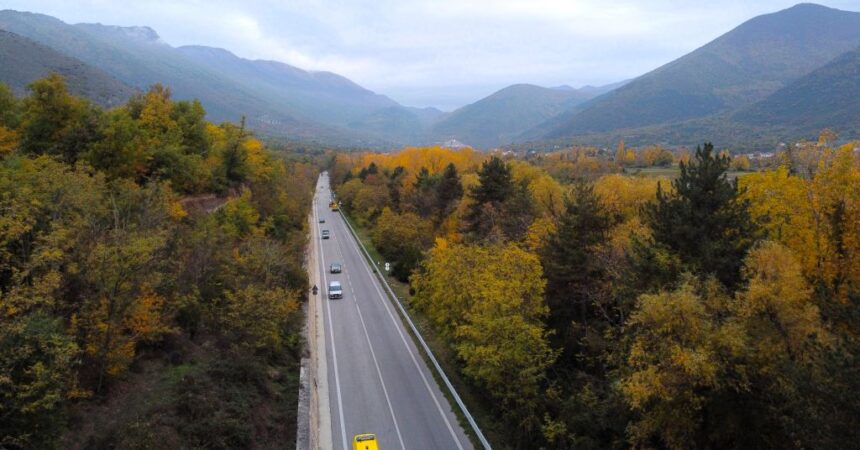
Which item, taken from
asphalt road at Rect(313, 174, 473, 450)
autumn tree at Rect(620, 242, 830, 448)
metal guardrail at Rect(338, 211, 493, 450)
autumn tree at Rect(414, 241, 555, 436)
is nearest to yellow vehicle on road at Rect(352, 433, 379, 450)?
asphalt road at Rect(313, 174, 473, 450)

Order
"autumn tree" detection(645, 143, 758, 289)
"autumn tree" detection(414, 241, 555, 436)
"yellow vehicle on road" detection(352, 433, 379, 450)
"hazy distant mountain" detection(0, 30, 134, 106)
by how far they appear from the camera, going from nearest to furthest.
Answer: "autumn tree" detection(645, 143, 758, 289), "yellow vehicle on road" detection(352, 433, 379, 450), "autumn tree" detection(414, 241, 555, 436), "hazy distant mountain" detection(0, 30, 134, 106)

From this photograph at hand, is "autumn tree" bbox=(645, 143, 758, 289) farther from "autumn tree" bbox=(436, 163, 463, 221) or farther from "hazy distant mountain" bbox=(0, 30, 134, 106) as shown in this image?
"hazy distant mountain" bbox=(0, 30, 134, 106)

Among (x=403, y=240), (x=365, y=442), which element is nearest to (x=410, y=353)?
(x=365, y=442)

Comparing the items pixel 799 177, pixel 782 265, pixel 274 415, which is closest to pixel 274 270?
pixel 274 415

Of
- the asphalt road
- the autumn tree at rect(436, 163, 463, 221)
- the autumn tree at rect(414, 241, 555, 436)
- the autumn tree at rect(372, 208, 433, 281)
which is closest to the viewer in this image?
the autumn tree at rect(414, 241, 555, 436)

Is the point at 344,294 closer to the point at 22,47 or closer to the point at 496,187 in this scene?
the point at 496,187

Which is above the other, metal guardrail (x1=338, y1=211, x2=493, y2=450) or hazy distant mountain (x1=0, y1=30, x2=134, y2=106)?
hazy distant mountain (x1=0, y1=30, x2=134, y2=106)
